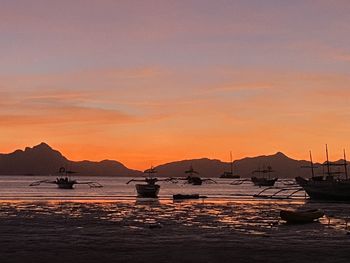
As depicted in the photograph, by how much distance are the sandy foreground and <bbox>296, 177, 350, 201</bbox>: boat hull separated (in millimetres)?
37477

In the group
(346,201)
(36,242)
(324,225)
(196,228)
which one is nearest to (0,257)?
(36,242)

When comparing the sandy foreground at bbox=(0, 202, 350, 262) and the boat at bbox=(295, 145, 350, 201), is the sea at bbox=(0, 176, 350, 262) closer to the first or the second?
the sandy foreground at bbox=(0, 202, 350, 262)

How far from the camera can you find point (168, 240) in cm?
3142

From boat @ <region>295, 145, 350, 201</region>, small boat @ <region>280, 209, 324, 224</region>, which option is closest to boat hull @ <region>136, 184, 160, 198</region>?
boat @ <region>295, 145, 350, 201</region>

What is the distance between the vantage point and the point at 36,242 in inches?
1187

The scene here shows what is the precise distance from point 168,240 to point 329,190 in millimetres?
57966

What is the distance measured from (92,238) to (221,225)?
12.5 m

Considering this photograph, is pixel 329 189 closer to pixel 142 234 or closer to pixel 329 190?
pixel 329 190

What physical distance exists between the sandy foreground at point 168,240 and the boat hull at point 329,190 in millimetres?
37477

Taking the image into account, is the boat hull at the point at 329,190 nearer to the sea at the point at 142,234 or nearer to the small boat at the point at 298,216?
the sea at the point at 142,234

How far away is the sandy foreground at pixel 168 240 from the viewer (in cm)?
2536

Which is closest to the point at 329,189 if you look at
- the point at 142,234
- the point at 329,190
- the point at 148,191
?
the point at 329,190

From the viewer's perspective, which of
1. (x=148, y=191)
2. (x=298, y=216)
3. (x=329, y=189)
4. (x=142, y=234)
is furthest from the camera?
(x=148, y=191)

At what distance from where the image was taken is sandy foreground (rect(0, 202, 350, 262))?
83.2 ft
